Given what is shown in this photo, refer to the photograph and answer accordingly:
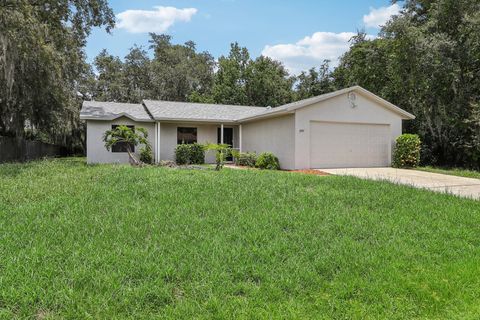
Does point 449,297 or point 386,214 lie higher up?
point 386,214

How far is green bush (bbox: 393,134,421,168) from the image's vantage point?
51.7 ft

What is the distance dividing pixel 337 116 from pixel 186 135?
26.2 feet

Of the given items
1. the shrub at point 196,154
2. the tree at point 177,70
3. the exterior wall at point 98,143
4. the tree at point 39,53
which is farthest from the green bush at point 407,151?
the tree at point 177,70

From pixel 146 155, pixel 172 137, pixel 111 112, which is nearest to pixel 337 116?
pixel 172 137

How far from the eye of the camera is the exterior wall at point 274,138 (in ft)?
49.5

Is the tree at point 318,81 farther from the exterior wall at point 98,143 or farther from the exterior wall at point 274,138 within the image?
the exterior wall at point 98,143

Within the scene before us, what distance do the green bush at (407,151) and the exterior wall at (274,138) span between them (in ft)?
16.8

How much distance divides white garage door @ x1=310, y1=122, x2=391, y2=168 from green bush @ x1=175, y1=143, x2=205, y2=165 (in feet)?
18.8

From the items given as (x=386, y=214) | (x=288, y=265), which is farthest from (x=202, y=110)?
(x=288, y=265)

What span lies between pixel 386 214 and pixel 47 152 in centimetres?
2416

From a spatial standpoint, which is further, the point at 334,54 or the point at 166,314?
the point at 334,54

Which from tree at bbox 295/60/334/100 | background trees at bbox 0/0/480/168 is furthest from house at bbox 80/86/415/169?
tree at bbox 295/60/334/100

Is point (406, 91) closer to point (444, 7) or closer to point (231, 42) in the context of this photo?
point (444, 7)

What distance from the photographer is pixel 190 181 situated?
8000mm
